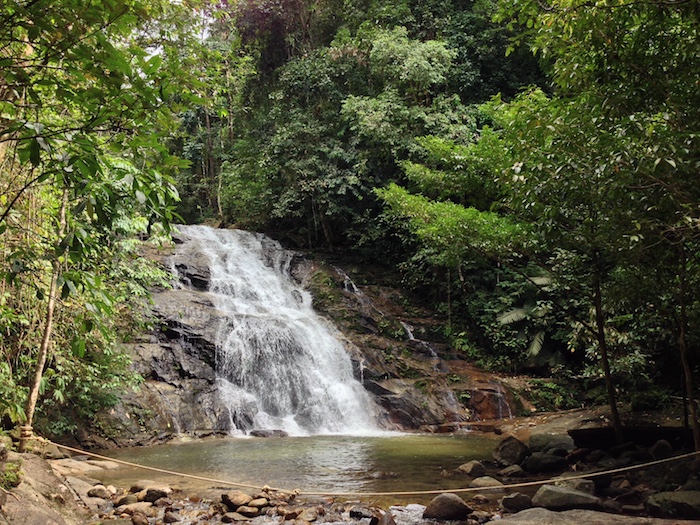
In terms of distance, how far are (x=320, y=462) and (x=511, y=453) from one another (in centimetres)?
311

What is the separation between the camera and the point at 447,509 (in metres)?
5.68

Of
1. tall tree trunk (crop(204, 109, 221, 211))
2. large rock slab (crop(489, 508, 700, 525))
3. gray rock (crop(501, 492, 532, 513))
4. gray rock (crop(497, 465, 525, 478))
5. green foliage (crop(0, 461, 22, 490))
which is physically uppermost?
tall tree trunk (crop(204, 109, 221, 211))

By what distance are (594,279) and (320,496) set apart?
4926 millimetres

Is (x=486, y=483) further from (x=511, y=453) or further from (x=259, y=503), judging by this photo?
(x=259, y=503)

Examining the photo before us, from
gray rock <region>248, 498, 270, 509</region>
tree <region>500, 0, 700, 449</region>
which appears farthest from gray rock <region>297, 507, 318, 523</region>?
tree <region>500, 0, 700, 449</region>

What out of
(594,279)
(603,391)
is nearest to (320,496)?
(594,279)

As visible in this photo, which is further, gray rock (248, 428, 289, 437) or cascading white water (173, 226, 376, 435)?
cascading white water (173, 226, 376, 435)

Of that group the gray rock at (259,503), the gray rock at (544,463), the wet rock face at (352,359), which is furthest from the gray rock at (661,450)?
the wet rock face at (352,359)

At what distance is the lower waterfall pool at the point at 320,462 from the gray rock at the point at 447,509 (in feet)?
2.11

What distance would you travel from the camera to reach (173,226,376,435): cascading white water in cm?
1244

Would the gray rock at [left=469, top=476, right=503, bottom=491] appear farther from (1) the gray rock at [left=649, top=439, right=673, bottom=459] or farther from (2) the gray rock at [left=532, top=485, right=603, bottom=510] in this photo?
(1) the gray rock at [left=649, top=439, right=673, bottom=459]

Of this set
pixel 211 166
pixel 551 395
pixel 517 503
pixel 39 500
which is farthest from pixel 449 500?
pixel 211 166

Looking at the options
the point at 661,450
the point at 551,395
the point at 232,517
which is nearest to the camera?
the point at 232,517

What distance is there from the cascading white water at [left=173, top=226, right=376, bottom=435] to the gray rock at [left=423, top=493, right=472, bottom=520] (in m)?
6.57
